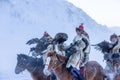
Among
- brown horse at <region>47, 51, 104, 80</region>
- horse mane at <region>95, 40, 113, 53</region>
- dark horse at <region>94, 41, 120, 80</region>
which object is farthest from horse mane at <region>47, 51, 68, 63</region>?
horse mane at <region>95, 40, 113, 53</region>

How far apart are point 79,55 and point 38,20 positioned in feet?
209

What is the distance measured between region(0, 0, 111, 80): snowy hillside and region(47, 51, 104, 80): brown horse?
42.8 meters

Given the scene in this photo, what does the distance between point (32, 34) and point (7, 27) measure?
7.30 meters

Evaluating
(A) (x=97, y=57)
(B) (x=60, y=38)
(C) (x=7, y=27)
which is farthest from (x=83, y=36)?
(C) (x=7, y=27)

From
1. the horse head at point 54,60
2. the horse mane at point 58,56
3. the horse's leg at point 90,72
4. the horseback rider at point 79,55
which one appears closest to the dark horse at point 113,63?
the horse's leg at point 90,72

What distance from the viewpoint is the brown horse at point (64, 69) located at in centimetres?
1522

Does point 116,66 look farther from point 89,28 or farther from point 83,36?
point 89,28

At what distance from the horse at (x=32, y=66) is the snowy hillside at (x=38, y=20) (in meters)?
42.4

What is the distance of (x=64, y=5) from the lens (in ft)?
289

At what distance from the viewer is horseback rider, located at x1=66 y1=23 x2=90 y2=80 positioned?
16031mm

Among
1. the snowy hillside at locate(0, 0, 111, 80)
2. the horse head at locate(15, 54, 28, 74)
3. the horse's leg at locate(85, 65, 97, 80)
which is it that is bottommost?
the horse's leg at locate(85, 65, 97, 80)

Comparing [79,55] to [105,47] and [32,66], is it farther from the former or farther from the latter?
[32,66]

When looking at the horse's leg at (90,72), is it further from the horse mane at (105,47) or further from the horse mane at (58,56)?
the horse mane at (58,56)

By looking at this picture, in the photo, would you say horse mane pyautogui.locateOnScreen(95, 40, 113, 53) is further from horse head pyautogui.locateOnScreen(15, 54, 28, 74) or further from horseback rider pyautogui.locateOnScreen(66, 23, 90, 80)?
horse head pyautogui.locateOnScreen(15, 54, 28, 74)
